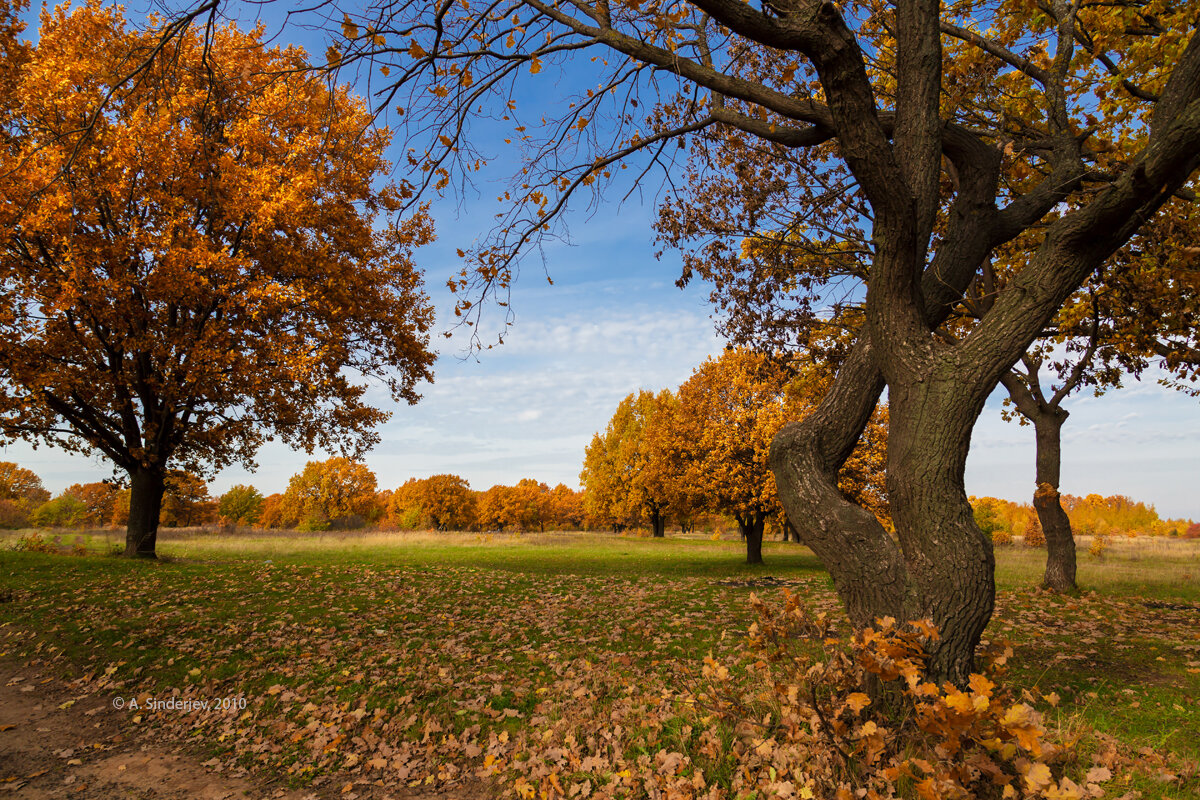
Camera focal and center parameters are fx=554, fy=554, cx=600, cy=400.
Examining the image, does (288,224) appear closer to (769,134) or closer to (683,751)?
(769,134)

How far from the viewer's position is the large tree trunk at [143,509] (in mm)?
16297

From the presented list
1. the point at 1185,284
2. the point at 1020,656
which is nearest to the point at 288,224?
the point at 1020,656

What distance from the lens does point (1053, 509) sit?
13.1 meters

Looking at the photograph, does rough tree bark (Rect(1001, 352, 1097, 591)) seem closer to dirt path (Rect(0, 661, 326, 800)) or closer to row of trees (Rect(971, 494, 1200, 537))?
dirt path (Rect(0, 661, 326, 800))

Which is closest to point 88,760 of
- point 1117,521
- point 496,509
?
point 496,509

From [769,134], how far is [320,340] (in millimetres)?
13130

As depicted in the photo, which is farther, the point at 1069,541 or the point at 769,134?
the point at 1069,541

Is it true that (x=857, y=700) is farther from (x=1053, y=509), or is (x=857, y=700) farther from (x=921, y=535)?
(x=1053, y=509)

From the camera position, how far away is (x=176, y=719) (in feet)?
20.8

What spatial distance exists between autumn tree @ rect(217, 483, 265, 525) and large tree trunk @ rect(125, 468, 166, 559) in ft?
180

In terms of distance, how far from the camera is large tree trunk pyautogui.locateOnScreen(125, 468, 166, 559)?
1630 cm

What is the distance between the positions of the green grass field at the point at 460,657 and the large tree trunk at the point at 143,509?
1625 millimetres

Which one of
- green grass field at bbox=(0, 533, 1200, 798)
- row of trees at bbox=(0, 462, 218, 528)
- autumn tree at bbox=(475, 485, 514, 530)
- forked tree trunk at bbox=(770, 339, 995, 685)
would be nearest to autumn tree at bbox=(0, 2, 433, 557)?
green grass field at bbox=(0, 533, 1200, 798)

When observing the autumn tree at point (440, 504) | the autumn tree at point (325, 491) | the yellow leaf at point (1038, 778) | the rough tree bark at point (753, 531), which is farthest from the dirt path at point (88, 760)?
the autumn tree at point (440, 504)
